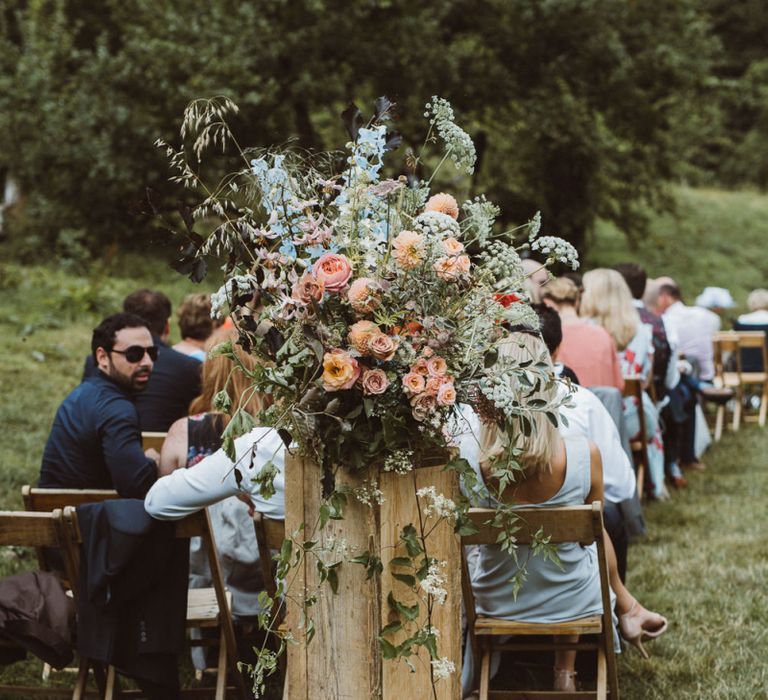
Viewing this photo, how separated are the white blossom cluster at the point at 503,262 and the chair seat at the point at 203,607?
2221mm

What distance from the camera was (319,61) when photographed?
1530 centimetres

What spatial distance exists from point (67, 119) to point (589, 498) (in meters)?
13.3

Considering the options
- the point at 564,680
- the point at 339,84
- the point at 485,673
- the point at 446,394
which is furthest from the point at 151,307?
the point at 339,84

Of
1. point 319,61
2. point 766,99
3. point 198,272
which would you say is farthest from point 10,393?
point 766,99

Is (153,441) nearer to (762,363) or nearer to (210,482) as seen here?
(210,482)

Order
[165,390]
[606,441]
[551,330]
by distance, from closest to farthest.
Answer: [606,441] → [551,330] → [165,390]

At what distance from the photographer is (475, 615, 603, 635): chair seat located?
4258 millimetres

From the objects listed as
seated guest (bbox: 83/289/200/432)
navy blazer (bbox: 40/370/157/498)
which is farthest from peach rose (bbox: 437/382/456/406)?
seated guest (bbox: 83/289/200/432)

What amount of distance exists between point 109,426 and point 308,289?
2302mm

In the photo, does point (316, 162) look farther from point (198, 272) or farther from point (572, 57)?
point (572, 57)

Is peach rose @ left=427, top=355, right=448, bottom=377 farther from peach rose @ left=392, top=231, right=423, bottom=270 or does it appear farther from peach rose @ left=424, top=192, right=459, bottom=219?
peach rose @ left=424, top=192, right=459, bottom=219

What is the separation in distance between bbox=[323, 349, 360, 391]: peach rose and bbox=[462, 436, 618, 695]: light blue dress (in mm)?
1518

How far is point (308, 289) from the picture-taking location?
286 centimetres

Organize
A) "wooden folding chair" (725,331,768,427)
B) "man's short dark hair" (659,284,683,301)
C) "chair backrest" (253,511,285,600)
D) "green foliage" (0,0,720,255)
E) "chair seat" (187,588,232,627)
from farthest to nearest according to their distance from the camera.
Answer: "green foliage" (0,0,720,255), "wooden folding chair" (725,331,768,427), "man's short dark hair" (659,284,683,301), "chair seat" (187,588,232,627), "chair backrest" (253,511,285,600)
